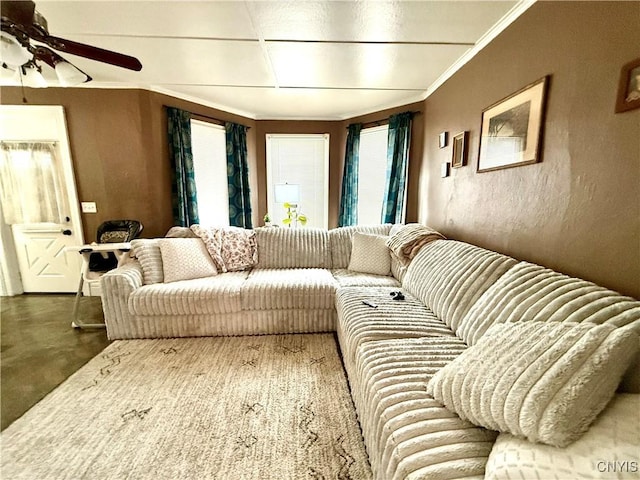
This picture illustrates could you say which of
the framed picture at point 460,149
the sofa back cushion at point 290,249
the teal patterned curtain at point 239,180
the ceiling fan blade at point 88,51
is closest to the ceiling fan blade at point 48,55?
the ceiling fan blade at point 88,51

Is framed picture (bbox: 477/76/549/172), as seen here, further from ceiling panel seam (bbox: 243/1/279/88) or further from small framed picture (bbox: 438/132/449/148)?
ceiling panel seam (bbox: 243/1/279/88)

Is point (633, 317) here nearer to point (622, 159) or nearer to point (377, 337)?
point (622, 159)

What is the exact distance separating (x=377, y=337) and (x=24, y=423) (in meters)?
2.01

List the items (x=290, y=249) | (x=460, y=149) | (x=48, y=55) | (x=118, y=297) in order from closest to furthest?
(x=48, y=55)
(x=118, y=297)
(x=460, y=149)
(x=290, y=249)

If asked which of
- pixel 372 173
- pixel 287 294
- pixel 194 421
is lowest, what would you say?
pixel 194 421

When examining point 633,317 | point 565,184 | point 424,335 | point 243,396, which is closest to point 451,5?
point 565,184

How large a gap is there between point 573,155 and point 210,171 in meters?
3.65

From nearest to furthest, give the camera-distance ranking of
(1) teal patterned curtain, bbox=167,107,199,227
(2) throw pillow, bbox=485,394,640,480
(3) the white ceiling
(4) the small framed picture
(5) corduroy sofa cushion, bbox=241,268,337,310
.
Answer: (2) throw pillow, bbox=485,394,640,480 < (3) the white ceiling < (5) corduroy sofa cushion, bbox=241,268,337,310 < (4) the small framed picture < (1) teal patterned curtain, bbox=167,107,199,227

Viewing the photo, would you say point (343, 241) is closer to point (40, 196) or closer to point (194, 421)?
point (194, 421)

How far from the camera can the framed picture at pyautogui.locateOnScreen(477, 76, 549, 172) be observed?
1.49 m

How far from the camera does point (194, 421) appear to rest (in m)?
1.48

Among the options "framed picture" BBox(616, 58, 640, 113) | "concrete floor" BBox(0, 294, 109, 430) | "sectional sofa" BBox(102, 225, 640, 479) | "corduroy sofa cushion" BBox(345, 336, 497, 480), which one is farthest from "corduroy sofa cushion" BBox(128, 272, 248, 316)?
"framed picture" BBox(616, 58, 640, 113)

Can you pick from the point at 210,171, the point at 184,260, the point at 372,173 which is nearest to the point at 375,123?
the point at 372,173

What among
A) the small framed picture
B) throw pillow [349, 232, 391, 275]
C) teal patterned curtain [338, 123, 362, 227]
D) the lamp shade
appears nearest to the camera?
the small framed picture
